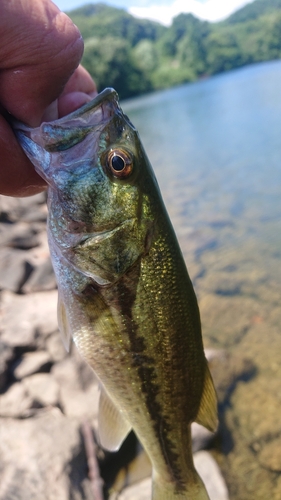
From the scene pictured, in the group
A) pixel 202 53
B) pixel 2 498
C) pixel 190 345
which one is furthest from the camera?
pixel 202 53

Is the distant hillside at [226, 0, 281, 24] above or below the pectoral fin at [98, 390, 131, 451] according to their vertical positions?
below

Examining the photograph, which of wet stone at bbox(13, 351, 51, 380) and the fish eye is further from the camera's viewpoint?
wet stone at bbox(13, 351, 51, 380)

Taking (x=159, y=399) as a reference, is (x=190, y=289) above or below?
above

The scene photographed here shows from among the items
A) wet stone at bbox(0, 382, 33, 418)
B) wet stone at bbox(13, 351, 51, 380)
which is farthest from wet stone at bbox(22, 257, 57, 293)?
wet stone at bbox(0, 382, 33, 418)

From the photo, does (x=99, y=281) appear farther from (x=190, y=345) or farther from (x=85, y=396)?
(x=85, y=396)

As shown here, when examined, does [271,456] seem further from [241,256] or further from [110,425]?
[241,256]

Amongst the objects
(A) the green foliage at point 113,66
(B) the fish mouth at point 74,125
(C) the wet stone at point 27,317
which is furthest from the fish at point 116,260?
(A) the green foliage at point 113,66

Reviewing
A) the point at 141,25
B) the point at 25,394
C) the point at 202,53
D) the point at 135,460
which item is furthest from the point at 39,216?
the point at 141,25

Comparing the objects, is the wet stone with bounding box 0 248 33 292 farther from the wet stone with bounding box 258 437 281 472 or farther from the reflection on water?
the wet stone with bounding box 258 437 281 472
